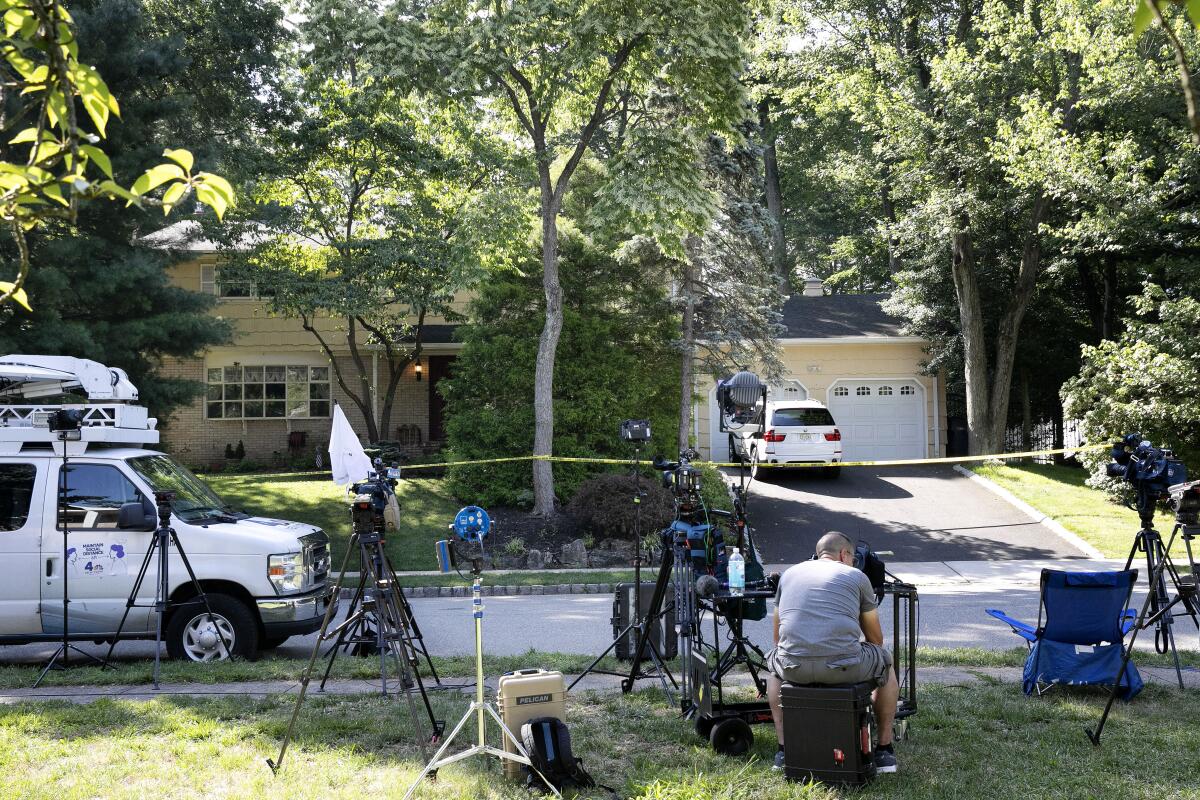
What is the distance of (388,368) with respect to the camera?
28.8 metres

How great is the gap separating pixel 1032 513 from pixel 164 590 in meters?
16.0

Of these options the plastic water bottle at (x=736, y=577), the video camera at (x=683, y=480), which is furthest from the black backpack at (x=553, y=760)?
the video camera at (x=683, y=480)

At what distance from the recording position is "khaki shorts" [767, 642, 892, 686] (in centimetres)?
536

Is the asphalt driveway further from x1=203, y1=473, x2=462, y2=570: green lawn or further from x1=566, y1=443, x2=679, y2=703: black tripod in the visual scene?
x1=566, y1=443, x2=679, y2=703: black tripod

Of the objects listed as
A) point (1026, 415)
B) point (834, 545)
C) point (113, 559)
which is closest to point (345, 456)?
point (113, 559)

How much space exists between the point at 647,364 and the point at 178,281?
14.5m

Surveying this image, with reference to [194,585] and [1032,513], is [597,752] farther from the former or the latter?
[1032,513]

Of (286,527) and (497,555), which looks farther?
(497,555)

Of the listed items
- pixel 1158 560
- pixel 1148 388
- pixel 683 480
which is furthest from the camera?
pixel 1148 388

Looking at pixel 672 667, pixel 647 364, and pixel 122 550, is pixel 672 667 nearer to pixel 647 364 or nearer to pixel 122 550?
pixel 122 550

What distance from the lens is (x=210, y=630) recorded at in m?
8.70

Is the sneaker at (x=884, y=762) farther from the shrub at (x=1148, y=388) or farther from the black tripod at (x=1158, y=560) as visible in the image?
the shrub at (x=1148, y=388)

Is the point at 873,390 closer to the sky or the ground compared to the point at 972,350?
closer to the ground

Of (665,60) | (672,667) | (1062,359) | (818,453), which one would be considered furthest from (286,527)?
(1062,359)
